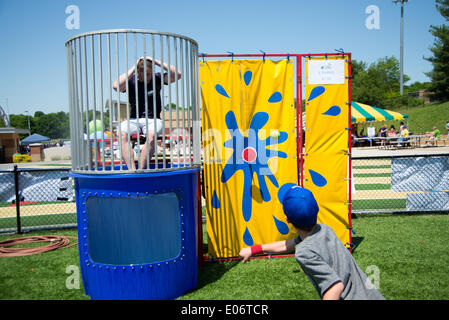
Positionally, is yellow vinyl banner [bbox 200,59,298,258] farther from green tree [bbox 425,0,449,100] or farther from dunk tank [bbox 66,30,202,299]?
green tree [bbox 425,0,449,100]

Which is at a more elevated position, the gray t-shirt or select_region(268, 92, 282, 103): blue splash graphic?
select_region(268, 92, 282, 103): blue splash graphic

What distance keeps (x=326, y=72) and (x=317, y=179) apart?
1.63m

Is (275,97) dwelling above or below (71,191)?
above

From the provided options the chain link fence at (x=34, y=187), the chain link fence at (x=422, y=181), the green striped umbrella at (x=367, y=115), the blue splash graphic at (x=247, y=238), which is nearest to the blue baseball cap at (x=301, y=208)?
the blue splash graphic at (x=247, y=238)

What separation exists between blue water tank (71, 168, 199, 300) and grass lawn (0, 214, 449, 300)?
41 cm

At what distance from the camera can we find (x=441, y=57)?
50.2 m

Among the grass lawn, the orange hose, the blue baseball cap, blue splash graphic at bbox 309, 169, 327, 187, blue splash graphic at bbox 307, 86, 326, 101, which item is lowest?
the grass lawn

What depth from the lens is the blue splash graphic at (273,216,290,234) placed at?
5570 millimetres

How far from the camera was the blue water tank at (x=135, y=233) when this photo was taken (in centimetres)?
395

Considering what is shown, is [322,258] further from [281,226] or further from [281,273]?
[281,226]

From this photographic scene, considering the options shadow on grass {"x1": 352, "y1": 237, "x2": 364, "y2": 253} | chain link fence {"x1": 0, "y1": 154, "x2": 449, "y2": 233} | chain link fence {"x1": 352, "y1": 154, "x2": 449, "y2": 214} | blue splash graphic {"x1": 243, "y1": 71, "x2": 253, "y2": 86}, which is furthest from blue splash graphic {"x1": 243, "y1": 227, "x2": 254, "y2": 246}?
chain link fence {"x1": 352, "y1": 154, "x2": 449, "y2": 214}

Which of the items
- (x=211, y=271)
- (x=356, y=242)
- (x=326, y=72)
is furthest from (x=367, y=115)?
(x=211, y=271)

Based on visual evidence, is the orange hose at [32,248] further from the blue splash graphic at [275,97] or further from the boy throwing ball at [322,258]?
the boy throwing ball at [322,258]

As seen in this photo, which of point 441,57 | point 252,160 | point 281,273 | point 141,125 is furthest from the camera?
point 441,57
